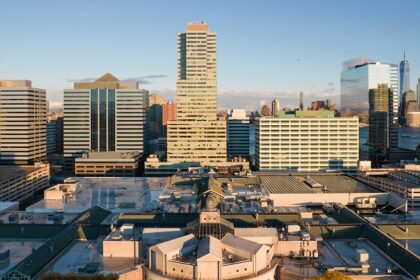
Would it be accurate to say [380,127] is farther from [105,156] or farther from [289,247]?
[289,247]

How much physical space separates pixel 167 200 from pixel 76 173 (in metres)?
66.2

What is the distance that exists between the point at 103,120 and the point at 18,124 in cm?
2491

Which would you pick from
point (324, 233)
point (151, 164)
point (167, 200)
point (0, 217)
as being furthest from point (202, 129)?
point (324, 233)

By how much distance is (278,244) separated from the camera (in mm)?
46062

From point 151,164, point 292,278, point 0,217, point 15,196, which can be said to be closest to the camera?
point 292,278

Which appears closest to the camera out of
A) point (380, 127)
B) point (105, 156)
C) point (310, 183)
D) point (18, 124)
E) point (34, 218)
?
point (34, 218)

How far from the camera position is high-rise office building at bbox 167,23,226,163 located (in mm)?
140375

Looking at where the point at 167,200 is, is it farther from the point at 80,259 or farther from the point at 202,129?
the point at 202,129

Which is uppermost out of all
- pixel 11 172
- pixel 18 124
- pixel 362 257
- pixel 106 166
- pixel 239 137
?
pixel 18 124

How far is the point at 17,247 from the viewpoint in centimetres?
5038

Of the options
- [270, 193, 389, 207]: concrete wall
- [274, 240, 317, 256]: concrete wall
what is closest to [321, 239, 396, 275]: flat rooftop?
[274, 240, 317, 256]: concrete wall

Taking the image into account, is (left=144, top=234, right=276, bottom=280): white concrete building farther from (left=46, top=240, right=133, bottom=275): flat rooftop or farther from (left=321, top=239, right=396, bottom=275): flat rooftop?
(left=321, top=239, right=396, bottom=275): flat rooftop

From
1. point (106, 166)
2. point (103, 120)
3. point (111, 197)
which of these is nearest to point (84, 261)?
point (111, 197)

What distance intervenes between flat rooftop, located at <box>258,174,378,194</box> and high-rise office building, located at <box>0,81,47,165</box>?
77218 mm
